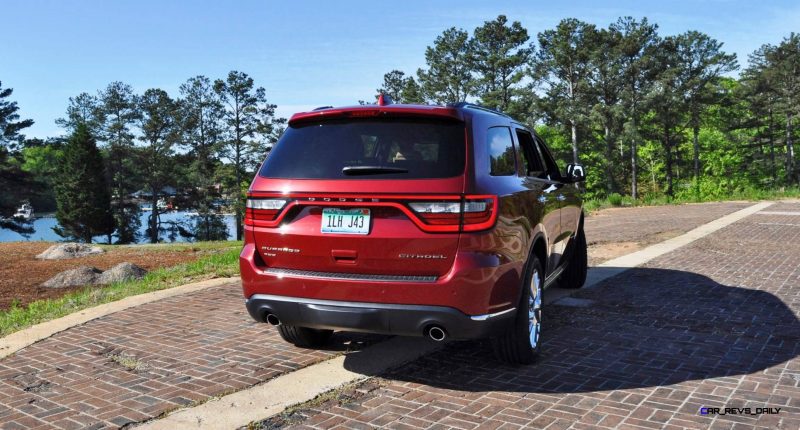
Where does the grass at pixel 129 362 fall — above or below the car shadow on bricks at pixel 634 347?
above

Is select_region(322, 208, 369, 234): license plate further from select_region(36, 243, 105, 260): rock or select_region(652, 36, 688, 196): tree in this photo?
select_region(652, 36, 688, 196): tree

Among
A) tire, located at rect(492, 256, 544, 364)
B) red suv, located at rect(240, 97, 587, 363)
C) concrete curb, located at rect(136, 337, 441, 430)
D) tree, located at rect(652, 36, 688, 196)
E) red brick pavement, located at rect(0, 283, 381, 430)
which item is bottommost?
concrete curb, located at rect(136, 337, 441, 430)

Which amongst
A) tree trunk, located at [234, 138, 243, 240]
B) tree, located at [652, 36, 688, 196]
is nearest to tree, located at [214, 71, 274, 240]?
tree trunk, located at [234, 138, 243, 240]

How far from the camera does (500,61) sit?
54062 millimetres

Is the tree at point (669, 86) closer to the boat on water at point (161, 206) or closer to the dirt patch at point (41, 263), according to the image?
the dirt patch at point (41, 263)

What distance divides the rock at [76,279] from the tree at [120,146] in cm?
5849

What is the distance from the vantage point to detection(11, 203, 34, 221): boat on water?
6031 centimetres

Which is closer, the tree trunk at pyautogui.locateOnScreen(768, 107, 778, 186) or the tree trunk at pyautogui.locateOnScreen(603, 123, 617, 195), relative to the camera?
the tree trunk at pyautogui.locateOnScreen(603, 123, 617, 195)

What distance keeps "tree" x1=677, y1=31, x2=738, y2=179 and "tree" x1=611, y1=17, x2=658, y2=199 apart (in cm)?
310

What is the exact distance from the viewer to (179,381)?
431cm

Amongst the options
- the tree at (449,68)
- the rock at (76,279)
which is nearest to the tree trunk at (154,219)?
the tree at (449,68)

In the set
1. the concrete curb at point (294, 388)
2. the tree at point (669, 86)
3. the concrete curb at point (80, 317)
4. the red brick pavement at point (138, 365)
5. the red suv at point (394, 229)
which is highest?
the tree at point (669, 86)

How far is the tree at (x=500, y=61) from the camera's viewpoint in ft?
179

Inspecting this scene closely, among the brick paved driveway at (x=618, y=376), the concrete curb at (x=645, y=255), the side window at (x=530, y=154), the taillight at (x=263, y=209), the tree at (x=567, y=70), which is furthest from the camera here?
the tree at (x=567, y=70)
